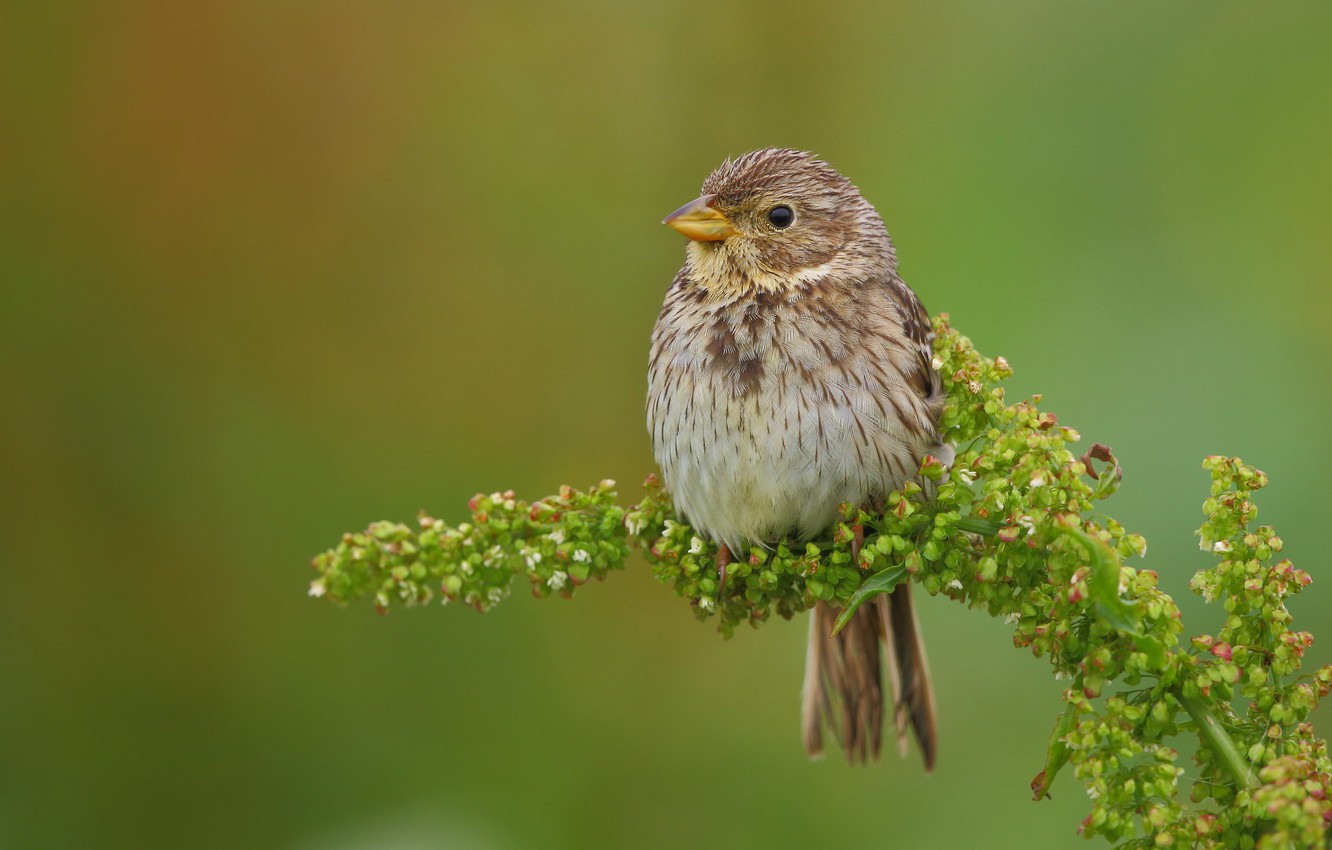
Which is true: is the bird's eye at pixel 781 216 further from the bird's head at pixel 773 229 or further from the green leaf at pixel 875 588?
the green leaf at pixel 875 588

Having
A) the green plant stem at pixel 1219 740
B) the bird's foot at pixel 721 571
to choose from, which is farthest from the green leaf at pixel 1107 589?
the bird's foot at pixel 721 571

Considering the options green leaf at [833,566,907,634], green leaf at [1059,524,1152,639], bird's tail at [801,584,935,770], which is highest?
bird's tail at [801,584,935,770]

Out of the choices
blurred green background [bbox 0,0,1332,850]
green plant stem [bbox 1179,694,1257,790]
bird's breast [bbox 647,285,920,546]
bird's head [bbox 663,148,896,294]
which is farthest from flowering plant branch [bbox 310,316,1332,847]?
blurred green background [bbox 0,0,1332,850]

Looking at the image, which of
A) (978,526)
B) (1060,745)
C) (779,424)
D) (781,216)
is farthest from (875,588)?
(781,216)

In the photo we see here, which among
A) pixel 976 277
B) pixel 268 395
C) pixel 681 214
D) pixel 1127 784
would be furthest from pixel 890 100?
pixel 1127 784

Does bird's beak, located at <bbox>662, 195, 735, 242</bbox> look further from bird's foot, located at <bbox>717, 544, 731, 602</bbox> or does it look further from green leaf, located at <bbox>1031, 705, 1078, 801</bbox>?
green leaf, located at <bbox>1031, 705, 1078, 801</bbox>

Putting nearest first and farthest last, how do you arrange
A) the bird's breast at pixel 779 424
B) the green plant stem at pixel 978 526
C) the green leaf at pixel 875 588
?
the green leaf at pixel 875 588 < the green plant stem at pixel 978 526 < the bird's breast at pixel 779 424

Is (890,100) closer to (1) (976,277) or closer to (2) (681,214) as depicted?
(1) (976,277)
